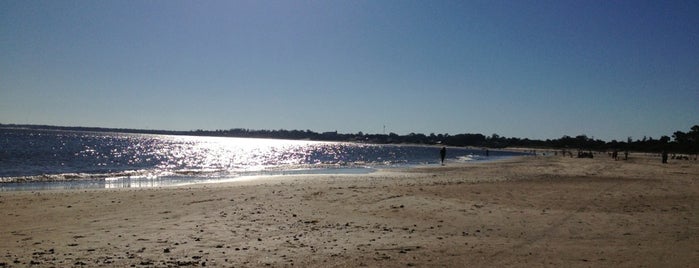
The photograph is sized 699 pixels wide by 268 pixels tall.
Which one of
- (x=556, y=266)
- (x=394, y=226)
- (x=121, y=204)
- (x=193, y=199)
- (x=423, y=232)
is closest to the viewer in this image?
(x=556, y=266)

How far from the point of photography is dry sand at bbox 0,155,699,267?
9.12 meters

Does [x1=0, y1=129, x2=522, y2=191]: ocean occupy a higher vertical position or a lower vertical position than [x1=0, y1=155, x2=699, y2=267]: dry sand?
lower

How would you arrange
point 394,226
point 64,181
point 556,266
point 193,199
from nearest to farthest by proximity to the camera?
point 556,266 → point 394,226 → point 193,199 → point 64,181

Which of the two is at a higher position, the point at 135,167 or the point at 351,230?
the point at 351,230

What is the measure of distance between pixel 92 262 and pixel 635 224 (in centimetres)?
1287

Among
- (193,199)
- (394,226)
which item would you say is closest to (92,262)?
(394,226)

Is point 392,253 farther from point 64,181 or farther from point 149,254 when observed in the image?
point 64,181

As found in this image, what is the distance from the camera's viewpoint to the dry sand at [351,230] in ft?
29.9

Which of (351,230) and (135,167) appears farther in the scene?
(135,167)

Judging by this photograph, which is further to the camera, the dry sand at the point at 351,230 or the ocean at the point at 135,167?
the ocean at the point at 135,167

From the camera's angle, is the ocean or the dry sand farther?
the ocean

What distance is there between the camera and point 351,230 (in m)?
12.0

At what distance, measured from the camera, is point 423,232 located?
11.8 metres

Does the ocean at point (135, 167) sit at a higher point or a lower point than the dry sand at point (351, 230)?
lower
